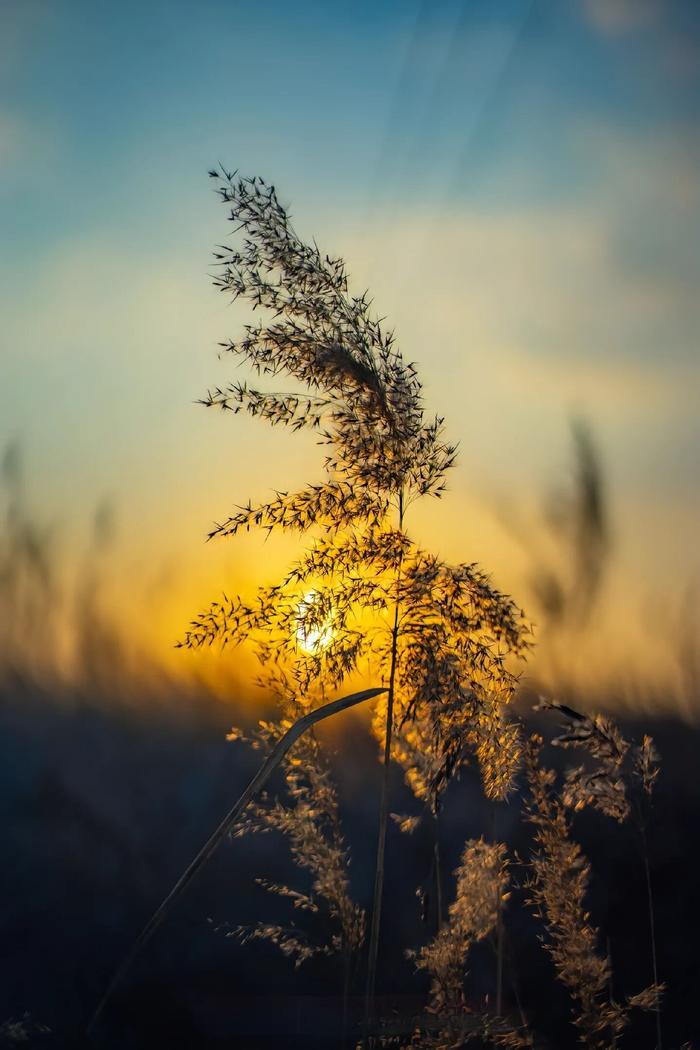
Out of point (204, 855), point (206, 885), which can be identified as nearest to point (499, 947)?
point (206, 885)

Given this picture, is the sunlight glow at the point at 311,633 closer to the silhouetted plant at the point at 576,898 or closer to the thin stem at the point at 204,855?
the thin stem at the point at 204,855

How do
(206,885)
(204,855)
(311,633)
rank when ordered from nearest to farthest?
(204,855) < (311,633) < (206,885)

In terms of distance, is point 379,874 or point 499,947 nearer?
point 379,874

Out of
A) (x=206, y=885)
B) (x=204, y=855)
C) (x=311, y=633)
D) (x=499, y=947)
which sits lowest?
(x=204, y=855)

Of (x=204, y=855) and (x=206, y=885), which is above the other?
(x=206, y=885)

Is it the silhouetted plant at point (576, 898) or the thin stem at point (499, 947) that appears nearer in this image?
the silhouetted plant at point (576, 898)

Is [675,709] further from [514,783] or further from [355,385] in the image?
[355,385]

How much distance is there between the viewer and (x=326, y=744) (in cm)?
348

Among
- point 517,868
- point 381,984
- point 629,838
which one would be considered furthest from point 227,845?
point 629,838

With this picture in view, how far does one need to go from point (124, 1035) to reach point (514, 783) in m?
1.33

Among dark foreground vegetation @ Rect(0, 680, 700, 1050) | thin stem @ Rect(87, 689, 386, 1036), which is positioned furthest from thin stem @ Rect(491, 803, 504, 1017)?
thin stem @ Rect(87, 689, 386, 1036)

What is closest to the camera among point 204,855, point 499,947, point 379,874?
point 204,855

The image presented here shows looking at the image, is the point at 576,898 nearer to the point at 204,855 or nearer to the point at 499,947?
the point at 499,947

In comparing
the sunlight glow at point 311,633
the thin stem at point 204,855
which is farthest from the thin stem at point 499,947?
the thin stem at point 204,855
